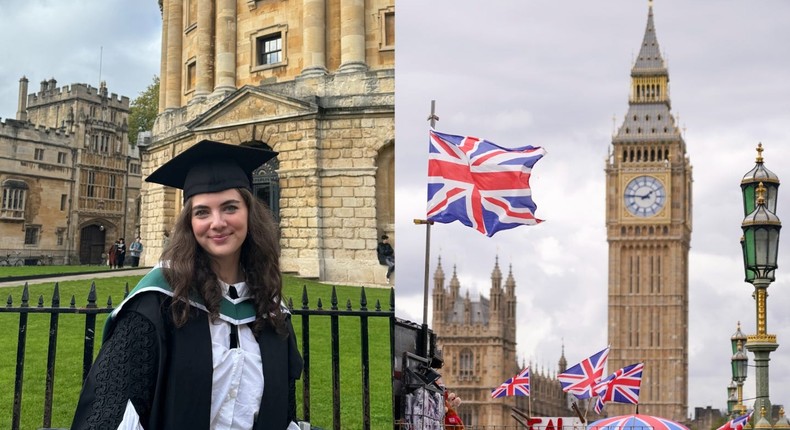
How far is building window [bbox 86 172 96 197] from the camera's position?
14.4 ft

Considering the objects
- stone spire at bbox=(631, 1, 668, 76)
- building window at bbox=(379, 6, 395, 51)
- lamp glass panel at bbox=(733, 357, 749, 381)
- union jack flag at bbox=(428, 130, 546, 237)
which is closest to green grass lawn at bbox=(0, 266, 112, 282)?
building window at bbox=(379, 6, 395, 51)

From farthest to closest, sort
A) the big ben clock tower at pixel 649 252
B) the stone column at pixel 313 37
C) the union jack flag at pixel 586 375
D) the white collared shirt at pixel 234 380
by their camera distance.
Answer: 1. the big ben clock tower at pixel 649 252
2. the union jack flag at pixel 586 375
3. the stone column at pixel 313 37
4. the white collared shirt at pixel 234 380

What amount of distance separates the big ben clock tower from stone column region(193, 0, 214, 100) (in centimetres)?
7311

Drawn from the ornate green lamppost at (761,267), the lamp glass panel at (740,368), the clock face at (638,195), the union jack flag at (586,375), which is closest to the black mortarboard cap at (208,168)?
the ornate green lamppost at (761,267)

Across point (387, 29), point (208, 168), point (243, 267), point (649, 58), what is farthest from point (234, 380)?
point (649, 58)

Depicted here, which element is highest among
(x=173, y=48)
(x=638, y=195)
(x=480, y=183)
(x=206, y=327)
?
(x=638, y=195)

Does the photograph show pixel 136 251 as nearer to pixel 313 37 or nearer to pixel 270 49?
pixel 270 49

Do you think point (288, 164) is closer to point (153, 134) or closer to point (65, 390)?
point (153, 134)

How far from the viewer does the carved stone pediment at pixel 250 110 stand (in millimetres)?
4531

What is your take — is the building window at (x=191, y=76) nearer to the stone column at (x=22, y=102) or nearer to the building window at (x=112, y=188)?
the building window at (x=112, y=188)

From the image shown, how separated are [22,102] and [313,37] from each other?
1.44 metres

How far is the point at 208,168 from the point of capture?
2.98 m

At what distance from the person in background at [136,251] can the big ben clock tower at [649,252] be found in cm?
7368

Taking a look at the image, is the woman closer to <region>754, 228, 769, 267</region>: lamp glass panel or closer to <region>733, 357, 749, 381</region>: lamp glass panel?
<region>754, 228, 769, 267</region>: lamp glass panel
